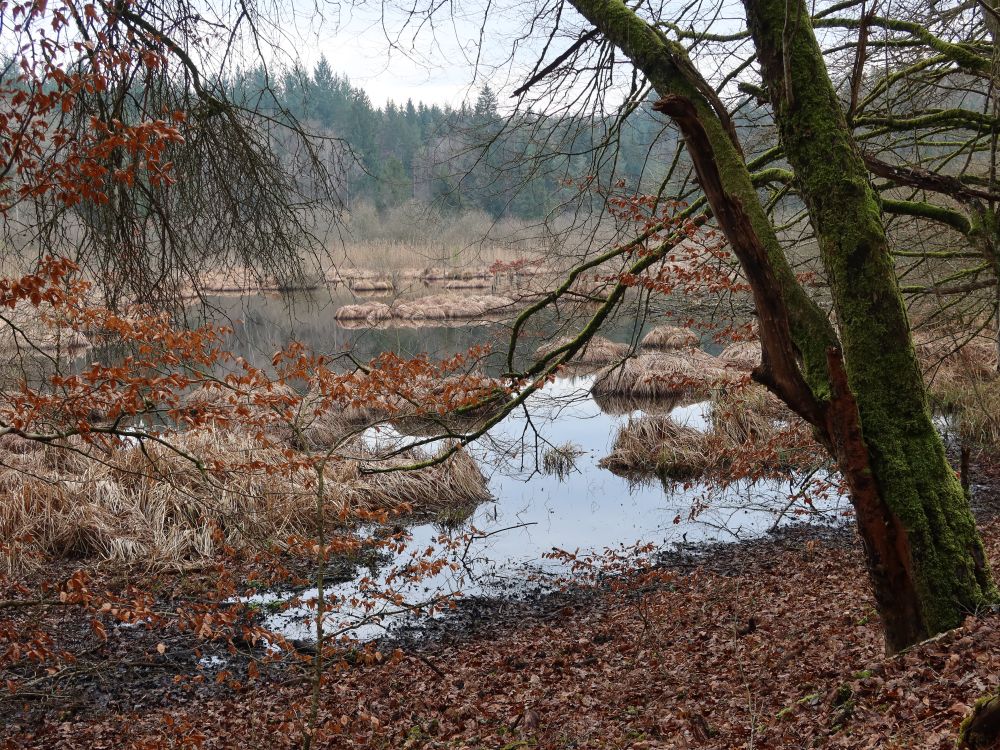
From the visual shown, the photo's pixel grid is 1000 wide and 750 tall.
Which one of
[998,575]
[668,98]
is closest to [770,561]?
[998,575]

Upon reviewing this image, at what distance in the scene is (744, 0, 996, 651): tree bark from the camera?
356 cm

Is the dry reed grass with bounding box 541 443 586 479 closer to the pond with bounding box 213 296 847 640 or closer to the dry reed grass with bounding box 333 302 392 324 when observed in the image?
the pond with bounding box 213 296 847 640

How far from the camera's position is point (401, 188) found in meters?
36.4

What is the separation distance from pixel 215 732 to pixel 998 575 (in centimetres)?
527

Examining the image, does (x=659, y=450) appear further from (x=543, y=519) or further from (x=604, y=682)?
(x=604, y=682)

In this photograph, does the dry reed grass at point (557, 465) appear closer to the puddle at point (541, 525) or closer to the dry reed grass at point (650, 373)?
the puddle at point (541, 525)

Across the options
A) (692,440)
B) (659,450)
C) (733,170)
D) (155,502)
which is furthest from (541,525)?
(733,170)

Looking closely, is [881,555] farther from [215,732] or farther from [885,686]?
[215,732]

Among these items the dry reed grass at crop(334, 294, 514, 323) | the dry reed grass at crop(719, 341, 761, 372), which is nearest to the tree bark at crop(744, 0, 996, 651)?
the dry reed grass at crop(719, 341, 761, 372)

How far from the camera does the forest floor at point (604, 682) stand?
3.38 m

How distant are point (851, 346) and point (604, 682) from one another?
9.46 feet

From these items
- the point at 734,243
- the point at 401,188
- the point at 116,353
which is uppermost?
the point at 401,188

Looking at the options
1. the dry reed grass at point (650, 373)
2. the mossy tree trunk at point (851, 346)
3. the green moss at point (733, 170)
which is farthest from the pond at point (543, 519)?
the mossy tree trunk at point (851, 346)

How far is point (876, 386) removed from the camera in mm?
3691
